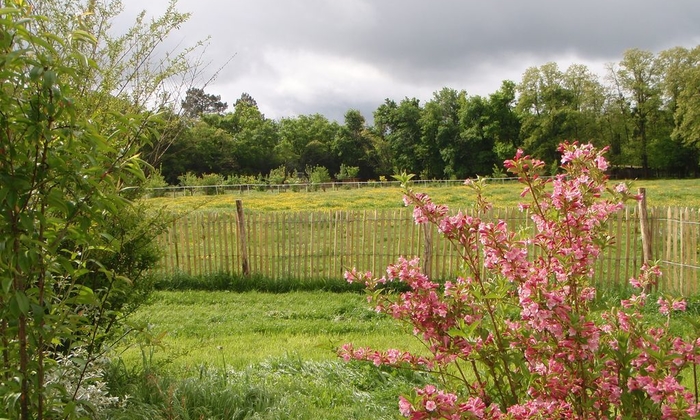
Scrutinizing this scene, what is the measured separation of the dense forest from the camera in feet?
143

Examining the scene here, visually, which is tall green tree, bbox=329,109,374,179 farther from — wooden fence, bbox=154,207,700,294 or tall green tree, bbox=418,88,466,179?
wooden fence, bbox=154,207,700,294

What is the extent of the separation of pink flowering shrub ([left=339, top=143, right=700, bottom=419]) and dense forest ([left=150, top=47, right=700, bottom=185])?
3470 cm

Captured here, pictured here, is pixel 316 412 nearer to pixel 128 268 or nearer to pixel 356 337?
pixel 128 268

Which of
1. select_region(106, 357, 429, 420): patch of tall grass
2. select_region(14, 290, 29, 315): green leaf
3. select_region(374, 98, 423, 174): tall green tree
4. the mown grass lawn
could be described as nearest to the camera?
select_region(14, 290, 29, 315): green leaf

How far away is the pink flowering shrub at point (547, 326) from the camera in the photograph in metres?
1.83

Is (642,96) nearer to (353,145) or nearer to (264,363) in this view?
(353,145)

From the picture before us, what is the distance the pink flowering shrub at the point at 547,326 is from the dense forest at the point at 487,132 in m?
34.7

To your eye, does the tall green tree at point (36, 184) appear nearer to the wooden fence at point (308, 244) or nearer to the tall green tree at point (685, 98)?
the wooden fence at point (308, 244)

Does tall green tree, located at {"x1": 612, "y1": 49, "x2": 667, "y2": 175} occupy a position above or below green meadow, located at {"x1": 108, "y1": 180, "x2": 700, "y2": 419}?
above

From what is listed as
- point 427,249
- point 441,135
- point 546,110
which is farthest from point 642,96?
point 427,249

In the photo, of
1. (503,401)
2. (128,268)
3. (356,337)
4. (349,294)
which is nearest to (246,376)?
(128,268)

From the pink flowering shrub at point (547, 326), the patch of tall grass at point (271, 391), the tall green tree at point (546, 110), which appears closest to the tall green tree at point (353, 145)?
the tall green tree at point (546, 110)

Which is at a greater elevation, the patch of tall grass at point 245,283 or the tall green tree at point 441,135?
the tall green tree at point 441,135

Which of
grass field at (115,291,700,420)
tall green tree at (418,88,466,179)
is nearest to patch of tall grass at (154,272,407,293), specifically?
grass field at (115,291,700,420)
